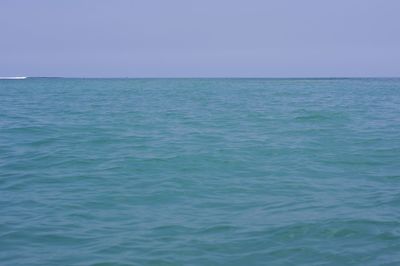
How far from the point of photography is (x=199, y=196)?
30.5 feet

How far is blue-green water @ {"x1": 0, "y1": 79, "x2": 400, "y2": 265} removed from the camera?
21.6 feet

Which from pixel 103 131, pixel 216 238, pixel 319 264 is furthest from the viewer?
pixel 103 131

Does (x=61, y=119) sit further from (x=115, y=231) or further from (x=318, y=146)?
(x=115, y=231)

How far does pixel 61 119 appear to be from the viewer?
21250 millimetres

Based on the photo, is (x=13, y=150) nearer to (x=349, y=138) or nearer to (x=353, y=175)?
(x=353, y=175)

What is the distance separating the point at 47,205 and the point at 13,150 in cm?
580

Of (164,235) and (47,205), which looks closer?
(164,235)

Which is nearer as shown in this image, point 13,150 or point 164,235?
point 164,235

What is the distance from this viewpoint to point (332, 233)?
7109 mm

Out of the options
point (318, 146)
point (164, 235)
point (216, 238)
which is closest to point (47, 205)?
point (164, 235)

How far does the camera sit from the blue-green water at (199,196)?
659 centimetres

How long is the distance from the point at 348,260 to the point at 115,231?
132 inches

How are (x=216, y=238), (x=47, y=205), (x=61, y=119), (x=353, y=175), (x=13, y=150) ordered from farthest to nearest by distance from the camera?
(x=61, y=119) < (x=13, y=150) < (x=353, y=175) < (x=47, y=205) < (x=216, y=238)

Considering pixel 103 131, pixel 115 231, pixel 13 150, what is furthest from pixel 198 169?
pixel 103 131
